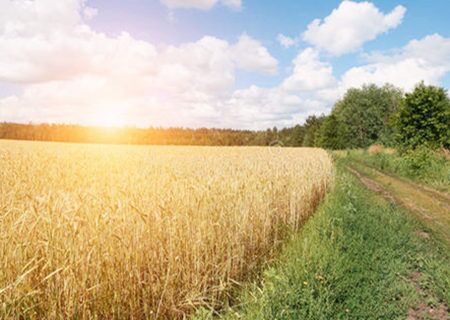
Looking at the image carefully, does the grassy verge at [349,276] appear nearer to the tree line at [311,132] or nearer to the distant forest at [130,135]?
the tree line at [311,132]

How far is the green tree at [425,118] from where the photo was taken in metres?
26.5

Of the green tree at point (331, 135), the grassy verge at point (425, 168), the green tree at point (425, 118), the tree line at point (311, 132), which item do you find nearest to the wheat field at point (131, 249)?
the grassy verge at point (425, 168)

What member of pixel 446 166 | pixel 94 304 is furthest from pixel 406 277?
pixel 446 166

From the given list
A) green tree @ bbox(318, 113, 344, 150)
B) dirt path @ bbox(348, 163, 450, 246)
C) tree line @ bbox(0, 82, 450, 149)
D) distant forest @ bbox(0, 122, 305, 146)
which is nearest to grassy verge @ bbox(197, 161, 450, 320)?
dirt path @ bbox(348, 163, 450, 246)

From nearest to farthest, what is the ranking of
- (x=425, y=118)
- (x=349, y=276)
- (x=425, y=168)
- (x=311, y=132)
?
(x=349, y=276) → (x=425, y=168) → (x=425, y=118) → (x=311, y=132)

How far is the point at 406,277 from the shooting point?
6555 mm

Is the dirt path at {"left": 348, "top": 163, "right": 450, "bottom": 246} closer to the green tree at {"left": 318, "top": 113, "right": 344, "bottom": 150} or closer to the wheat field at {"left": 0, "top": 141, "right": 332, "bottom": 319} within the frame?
the wheat field at {"left": 0, "top": 141, "right": 332, "bottom": 319}

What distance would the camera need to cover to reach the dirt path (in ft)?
34.1

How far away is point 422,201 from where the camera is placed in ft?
46.4

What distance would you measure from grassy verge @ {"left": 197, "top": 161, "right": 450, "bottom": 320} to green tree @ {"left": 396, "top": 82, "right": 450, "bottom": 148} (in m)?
20.4

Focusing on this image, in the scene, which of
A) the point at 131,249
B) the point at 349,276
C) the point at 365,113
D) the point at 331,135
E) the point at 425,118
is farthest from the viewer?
the point at 365,113

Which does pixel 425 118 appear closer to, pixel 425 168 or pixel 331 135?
pixel 425 168

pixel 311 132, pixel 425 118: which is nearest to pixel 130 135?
pixel 311 132

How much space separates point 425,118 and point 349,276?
25.4 meters
